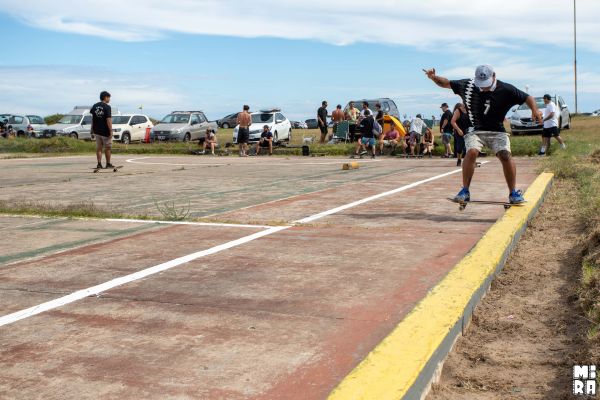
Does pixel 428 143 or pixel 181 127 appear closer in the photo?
pixel 428 143

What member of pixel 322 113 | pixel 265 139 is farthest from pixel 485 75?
pixel 322 113

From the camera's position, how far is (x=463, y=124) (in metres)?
18.6

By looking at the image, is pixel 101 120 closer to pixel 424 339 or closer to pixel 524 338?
pixel 524 338

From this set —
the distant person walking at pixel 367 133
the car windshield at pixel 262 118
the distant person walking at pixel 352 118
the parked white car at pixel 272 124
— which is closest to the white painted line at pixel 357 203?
the distant person walking at pixel 367 133

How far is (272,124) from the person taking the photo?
1201 inches

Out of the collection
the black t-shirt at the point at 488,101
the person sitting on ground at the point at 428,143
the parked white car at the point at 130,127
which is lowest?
the person sitting on ground at the point at 428,143

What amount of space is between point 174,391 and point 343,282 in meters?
1.94

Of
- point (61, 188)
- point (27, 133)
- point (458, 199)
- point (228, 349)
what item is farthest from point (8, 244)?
point (27, 133)

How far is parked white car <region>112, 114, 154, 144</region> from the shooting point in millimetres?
36188

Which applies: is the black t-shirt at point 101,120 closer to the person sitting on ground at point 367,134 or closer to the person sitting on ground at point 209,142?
the person sitting on ground at point 367,134

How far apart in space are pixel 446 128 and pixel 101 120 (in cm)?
1088

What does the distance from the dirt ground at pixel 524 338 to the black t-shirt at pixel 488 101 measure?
235cm

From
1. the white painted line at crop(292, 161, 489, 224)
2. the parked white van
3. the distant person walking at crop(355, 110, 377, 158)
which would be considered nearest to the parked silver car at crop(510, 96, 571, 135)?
the distant person walking at crop(355, 110, 377, 158)

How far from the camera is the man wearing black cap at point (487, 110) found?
314 inches
